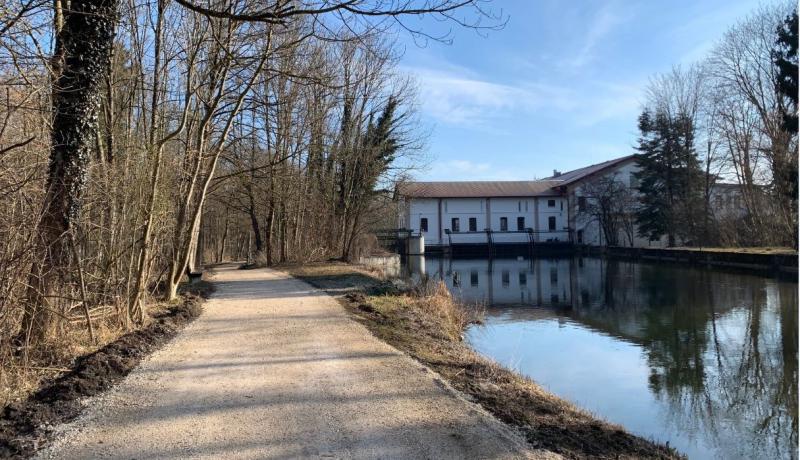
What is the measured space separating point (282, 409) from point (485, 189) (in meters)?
61.6

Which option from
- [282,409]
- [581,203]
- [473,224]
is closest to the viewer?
[282,409]

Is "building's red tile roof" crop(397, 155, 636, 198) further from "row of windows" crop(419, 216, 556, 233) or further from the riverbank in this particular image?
the riverbank

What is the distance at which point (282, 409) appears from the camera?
5406mm

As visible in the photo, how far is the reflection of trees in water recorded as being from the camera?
7961 mm

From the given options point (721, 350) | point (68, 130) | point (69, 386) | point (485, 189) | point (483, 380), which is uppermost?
point (485, 189)

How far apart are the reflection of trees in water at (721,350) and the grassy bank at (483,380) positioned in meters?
2.66

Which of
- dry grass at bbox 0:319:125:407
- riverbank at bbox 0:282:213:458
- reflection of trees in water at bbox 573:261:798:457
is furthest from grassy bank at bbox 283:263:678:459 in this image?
dry grass at bbox 0:319:125:407

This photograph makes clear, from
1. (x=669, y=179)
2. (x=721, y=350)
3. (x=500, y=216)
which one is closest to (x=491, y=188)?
(x=500, y=216)

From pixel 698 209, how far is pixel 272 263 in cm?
3473

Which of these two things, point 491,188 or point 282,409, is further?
point 491,188

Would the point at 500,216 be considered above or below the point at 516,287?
above

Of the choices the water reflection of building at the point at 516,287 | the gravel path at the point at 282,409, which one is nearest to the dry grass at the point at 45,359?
the gravel path at the point at 282,409

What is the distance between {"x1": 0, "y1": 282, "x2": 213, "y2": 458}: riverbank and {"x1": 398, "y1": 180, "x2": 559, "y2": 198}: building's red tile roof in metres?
53.9

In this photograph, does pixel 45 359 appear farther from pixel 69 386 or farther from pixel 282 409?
pixel 282 409
